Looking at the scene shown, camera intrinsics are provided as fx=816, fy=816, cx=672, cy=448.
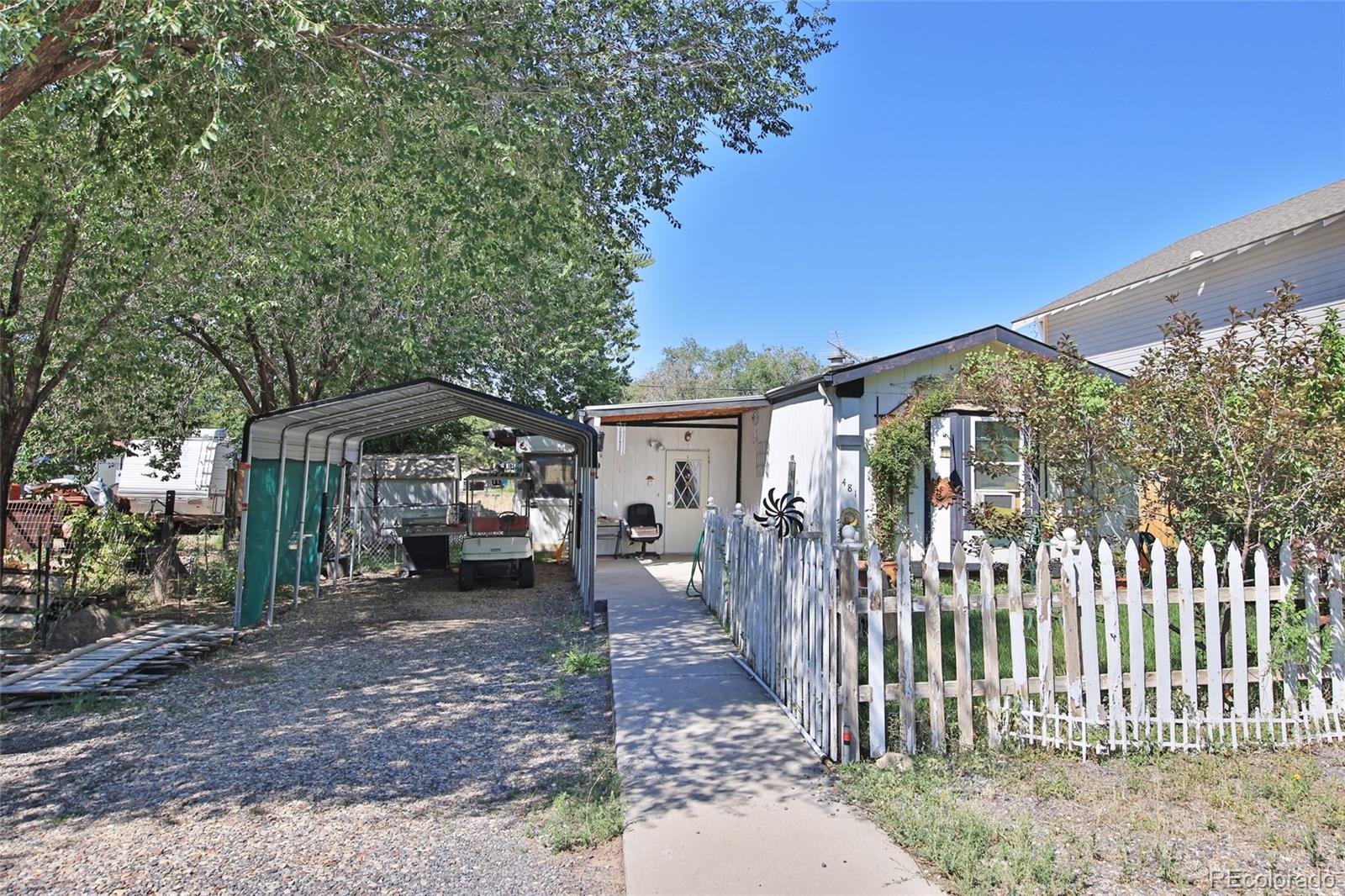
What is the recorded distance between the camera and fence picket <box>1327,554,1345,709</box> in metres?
4.75

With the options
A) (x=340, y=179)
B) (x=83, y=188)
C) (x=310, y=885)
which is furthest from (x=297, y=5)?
(x=310, y=885)

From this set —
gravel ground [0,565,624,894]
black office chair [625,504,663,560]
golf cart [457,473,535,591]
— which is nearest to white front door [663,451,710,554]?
black office chair [625,504,663,560]

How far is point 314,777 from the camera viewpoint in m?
4.49

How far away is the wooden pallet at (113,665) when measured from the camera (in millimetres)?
5969

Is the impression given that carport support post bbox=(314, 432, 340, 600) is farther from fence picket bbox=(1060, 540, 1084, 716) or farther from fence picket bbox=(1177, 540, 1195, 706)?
fence picket bbox=(1177, 540, 1195, 706)

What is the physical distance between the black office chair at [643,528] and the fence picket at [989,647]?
9899 mm

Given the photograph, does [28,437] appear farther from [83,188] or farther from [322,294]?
[83,188]

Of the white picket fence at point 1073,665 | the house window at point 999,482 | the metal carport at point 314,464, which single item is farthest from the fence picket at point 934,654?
the house window at point 999,482

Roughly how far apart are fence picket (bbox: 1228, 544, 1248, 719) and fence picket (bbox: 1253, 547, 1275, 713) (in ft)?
0.28

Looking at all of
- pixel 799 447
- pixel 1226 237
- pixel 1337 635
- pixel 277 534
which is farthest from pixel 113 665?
pixel 1226 237

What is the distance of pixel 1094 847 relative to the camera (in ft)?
11.2

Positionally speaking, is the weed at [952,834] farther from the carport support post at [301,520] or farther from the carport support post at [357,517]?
the carport support post at [357,517]

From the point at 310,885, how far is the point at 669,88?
285 inches

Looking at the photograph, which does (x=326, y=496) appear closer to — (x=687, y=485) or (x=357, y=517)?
(x=357, y=517)
